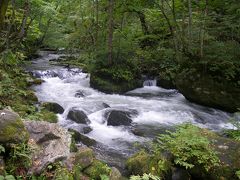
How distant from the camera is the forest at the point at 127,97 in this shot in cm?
586

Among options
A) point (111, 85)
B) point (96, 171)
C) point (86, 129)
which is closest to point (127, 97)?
point (111, 85)

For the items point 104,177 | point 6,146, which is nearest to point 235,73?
point 104,177

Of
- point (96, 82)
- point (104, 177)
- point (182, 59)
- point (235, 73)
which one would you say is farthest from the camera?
point (96, 82)

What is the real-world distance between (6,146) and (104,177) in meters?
1.85

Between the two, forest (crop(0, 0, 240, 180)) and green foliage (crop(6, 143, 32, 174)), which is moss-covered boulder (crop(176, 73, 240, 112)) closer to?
forest (crop(0, 0, 240, 180))

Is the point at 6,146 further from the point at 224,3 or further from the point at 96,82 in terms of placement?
the point at 224,3

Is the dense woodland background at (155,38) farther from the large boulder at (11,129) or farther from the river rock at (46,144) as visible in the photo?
the large boulder at (11,129)

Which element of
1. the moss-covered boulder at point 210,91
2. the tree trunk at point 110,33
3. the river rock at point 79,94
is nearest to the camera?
the moss-covered boulder at point 210,91

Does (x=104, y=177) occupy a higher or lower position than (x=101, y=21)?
lower

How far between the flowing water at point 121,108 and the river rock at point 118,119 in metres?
0.22

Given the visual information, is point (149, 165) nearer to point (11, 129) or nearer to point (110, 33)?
point (11, 129)

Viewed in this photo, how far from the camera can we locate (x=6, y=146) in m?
5.02

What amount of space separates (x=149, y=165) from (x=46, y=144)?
2667 millimetres

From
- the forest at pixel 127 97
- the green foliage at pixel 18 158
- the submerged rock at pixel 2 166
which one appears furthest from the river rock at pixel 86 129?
the submerged rock at pixel 2 166
